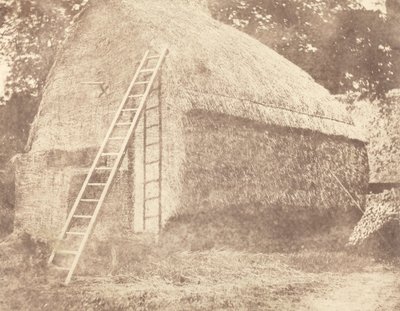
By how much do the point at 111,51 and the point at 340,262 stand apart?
9.74ft

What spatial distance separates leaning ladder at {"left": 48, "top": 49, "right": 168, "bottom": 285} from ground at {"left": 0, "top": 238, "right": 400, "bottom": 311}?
0.23 meters

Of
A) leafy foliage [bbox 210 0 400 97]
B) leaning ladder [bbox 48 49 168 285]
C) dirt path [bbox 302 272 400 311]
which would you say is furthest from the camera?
leafy foliage [bbox 210 0 400 97]

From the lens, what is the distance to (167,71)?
4.98 m

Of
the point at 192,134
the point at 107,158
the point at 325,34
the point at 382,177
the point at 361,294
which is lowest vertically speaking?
the point at 361,294

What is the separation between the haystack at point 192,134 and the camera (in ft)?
15.8

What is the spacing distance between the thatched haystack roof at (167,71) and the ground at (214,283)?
4.03 feet

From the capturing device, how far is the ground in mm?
4066

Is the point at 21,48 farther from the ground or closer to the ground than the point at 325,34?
closer to the ground

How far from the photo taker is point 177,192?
4828 millimetres

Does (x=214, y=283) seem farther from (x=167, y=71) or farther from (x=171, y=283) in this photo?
(x=167, y=71)

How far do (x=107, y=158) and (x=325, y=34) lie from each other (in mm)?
2420

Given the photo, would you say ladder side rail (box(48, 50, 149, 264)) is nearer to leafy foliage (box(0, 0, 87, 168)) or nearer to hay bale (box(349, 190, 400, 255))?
leafy foliage (box(0, 0, 87, 168))

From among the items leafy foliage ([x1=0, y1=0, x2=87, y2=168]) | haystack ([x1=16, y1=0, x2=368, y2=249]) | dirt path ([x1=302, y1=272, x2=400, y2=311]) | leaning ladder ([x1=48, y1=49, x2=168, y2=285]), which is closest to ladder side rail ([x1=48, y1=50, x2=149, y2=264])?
leaning ladder ([x1=48, y1=49, x2=168, y2=285])

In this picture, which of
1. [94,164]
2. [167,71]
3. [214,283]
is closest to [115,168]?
[94,164]
